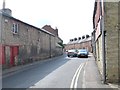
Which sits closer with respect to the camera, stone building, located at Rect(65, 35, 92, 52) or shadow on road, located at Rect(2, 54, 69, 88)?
shadow on road, located at Rect(2, 54, 69, 88)

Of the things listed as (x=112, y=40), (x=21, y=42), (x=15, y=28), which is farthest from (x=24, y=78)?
(x=21, y=42)

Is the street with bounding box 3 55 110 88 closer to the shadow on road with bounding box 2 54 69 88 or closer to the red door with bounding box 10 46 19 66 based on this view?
the shadow on road with bounding box 2 54 69 88

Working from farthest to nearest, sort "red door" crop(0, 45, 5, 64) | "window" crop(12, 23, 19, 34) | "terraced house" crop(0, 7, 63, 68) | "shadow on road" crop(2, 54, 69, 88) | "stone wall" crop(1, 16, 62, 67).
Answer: "window" crop(12, 23, 19, 34) < "stone wall" crop(1, 16, 62, 67) < "terraced house" crop(0, 7, 63, 68) < "red door" crop(0, 45, 5, 64) < "shadow on road" crop(2, 54, 69, 88)

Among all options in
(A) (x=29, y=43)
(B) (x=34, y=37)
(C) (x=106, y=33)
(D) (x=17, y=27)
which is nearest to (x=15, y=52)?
(D) (x=17, y=27)

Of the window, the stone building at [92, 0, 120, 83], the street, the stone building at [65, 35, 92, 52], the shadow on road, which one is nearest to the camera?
the street

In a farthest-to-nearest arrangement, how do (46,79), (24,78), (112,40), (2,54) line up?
(2,54), (24,78), (46,79), (112,40)

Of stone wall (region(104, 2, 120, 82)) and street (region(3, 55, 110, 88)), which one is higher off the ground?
stone wall (region(104, 2, 120, 82))

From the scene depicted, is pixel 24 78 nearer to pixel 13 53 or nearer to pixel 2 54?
Answer: pixel 2 54

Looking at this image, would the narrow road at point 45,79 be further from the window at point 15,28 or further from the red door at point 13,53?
the window at point 15,28

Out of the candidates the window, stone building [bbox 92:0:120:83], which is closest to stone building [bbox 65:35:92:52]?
the window

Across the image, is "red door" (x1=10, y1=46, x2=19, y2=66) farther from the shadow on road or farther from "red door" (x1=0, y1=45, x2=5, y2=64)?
the shadow on road

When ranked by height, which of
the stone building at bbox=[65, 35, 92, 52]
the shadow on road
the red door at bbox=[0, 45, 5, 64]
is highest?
the stone building at bbox=[65, 35, 92, 52]

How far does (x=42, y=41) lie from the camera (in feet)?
137

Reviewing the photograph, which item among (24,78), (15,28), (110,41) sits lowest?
(24,78)
